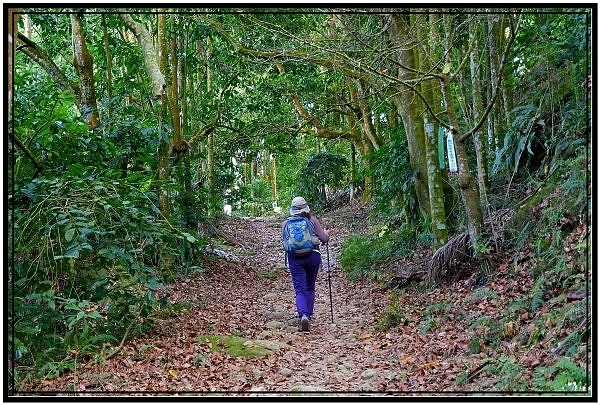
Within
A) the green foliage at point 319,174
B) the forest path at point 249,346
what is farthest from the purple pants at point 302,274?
the green foliage at point 319,174

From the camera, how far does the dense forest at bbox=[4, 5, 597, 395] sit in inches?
207

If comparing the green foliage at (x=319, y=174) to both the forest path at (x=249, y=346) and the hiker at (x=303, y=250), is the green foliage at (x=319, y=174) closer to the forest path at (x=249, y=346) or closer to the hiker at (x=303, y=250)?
the forest path at (x=249, y=346)

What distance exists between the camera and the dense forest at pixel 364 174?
17.3ft

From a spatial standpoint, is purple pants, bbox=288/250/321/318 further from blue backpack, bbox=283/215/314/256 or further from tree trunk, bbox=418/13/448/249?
tree trunk, bbox=418/13/448/249

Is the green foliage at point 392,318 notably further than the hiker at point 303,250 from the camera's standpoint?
No

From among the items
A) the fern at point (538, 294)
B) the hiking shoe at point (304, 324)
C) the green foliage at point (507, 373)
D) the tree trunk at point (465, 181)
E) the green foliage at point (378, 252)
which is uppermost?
the tree trunk at point (465, 181)

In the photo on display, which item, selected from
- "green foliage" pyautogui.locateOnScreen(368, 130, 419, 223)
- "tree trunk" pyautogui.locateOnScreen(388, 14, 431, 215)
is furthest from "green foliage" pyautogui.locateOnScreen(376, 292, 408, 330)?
"green foliage" pyautogui.locateOnScreen(368, 130, 419, 223)

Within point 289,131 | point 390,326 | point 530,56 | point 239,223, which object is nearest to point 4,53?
point 390,326

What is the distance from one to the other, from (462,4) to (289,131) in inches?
Answer: 346

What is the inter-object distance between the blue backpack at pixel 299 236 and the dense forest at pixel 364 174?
135cm

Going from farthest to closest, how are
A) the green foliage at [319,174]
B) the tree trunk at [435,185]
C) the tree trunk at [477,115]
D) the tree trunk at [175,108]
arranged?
the green foliage at [319,174]
the tree trunk at [175,108]
the tree trunk at [435,185]
the tree trunk at [477,115]

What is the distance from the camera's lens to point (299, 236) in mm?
7668

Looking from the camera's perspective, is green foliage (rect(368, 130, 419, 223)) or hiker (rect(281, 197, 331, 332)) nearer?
hiker (rect(281, 197, 331, 332))

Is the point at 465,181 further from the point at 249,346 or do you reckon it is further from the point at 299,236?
the point at 249,346
